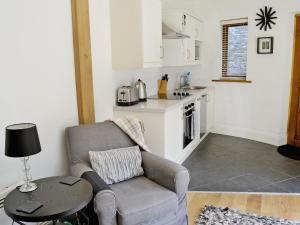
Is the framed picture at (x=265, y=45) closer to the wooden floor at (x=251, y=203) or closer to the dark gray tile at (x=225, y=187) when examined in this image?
the dark gray tile at (x=225, y=187)

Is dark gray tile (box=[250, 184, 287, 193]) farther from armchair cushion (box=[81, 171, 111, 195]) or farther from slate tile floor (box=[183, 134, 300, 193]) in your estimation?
armchair cushion (box=[81, 171, 111, 195])

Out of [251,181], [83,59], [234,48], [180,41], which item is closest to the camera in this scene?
[83,59]

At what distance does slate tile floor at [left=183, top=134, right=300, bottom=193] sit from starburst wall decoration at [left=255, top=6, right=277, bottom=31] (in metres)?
1.94

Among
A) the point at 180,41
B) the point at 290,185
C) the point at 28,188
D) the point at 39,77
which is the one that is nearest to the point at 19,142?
the point at 28,188

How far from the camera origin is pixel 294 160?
A: 13.2 feet

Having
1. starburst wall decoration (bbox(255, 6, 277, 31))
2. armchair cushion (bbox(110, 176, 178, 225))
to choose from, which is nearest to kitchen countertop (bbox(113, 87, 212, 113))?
armchair cushion (bbox(110, 176, 178, 225))

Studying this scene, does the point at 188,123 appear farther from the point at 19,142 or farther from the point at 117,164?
the point at 19,142

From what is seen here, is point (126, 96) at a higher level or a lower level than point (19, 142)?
higher

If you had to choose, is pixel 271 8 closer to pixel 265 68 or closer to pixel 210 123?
pixel 265 68

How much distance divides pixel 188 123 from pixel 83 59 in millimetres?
1985

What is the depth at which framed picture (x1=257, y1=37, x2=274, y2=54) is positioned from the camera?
4.63m

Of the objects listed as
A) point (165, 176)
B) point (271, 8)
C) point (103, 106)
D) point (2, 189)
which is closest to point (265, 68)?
point (271, 8)

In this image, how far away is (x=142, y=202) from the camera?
79.0 inches

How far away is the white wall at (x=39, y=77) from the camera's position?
6.82 ft
